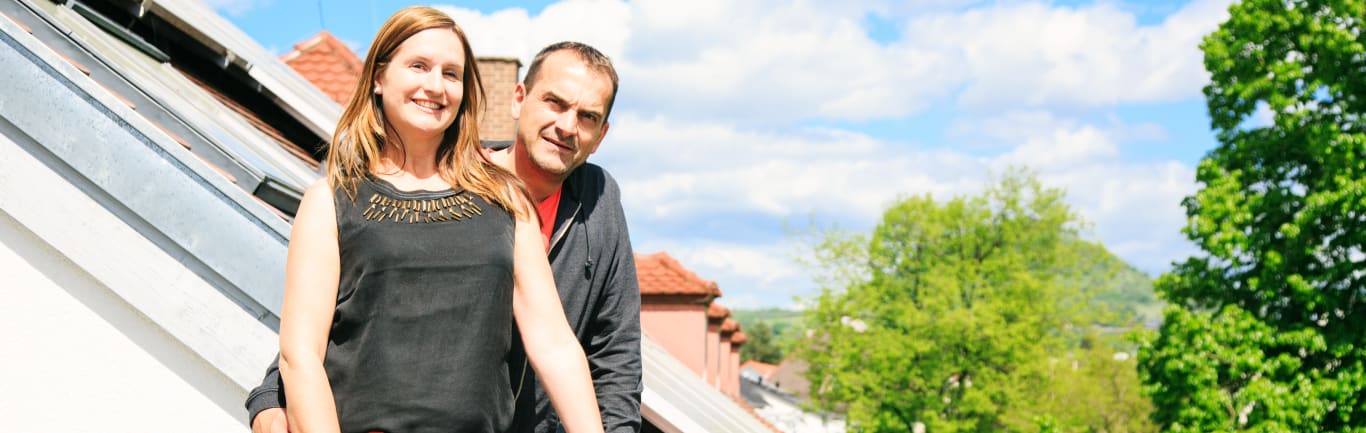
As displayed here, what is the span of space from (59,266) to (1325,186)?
19289mm

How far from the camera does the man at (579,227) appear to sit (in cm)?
230

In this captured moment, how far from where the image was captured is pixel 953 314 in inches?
1240

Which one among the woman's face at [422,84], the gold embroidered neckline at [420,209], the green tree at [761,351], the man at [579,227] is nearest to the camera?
the gold embroidered neckline at [420,209]

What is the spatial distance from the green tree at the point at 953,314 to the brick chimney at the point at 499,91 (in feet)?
66.7

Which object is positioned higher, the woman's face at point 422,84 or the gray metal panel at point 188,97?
the gray metal panel at point 188,97


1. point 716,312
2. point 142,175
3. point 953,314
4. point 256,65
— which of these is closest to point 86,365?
point 142,175

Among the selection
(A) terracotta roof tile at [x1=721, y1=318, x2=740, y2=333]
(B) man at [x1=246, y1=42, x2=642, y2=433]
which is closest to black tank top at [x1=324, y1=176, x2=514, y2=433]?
(B) man at [x1=246, y1=42, x2=642, y2=433]

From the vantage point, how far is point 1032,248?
1339 inches

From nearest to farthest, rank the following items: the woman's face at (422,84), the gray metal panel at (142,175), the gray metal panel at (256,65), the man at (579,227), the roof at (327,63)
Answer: the woman's face at (422,84)
the man at (579,227)
the gray metal panel at (142,175)
the gray metal panel at (256,65)
the roof at (327,63)

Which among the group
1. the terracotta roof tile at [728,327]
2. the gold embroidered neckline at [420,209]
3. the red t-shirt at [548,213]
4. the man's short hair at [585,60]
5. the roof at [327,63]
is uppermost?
the roof at [327,63]

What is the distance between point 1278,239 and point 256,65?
18096mm

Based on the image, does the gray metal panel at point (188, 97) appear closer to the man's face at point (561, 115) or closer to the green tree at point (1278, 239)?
the man's face at point (561, 115)

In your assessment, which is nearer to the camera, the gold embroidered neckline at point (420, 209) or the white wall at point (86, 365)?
the gold embroidered neckline at point (420, 209)

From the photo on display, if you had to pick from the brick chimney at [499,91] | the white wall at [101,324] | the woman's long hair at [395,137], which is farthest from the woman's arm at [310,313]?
the brick chimney at [499,91]
